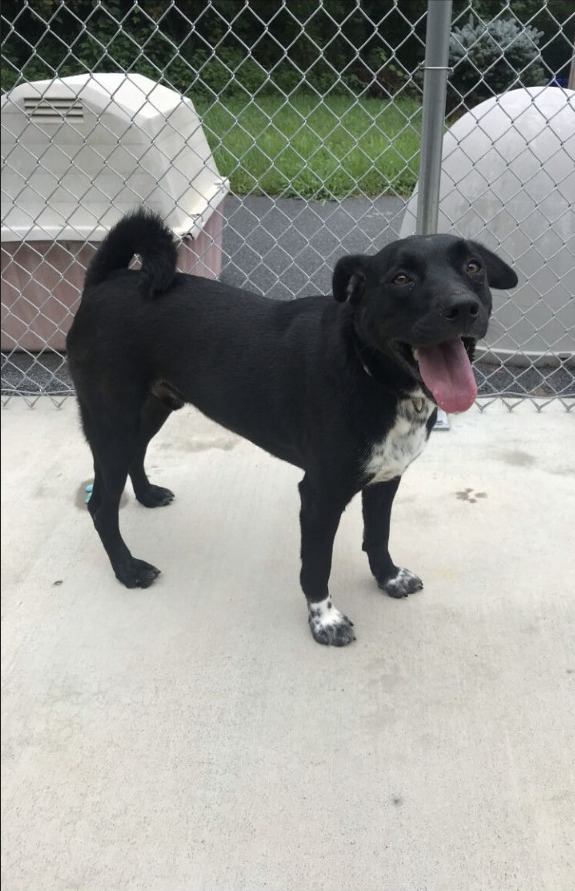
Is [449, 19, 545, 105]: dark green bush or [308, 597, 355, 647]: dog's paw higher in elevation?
[449, 19, 545, 105]: dark green bush

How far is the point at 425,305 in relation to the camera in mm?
1591

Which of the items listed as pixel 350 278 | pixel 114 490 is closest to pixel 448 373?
pixel 350 278

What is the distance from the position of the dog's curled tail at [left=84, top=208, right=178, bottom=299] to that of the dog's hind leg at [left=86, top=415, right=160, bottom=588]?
1.27ft

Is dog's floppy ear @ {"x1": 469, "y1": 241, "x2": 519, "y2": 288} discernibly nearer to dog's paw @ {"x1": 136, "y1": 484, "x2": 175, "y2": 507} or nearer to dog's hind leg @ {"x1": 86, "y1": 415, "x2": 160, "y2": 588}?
dog's hind leg @ {"x1": 86, "y1": 415, "x2": 160, "y2": 588}

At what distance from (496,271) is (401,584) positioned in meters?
0.93

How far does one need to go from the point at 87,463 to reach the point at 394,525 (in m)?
1.20

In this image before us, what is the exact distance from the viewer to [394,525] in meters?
2.55

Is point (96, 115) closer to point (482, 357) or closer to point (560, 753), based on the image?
point (482, 357)

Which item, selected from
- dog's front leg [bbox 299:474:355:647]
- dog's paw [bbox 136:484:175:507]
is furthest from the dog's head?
dog's paw [bbox 136:484:175:507]

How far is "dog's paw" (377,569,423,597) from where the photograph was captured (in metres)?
2.23

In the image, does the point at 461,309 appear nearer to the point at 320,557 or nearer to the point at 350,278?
the point at 350,278

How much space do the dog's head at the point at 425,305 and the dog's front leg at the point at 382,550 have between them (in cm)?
56

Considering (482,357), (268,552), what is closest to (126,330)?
(268,552)

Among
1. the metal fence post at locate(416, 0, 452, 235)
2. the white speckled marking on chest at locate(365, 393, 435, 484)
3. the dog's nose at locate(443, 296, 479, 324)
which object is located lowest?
the white speckled marking on chest at locate(365, 393, 435, 484)
